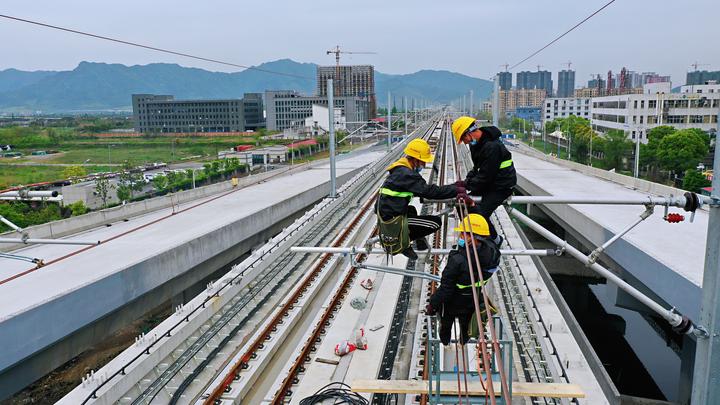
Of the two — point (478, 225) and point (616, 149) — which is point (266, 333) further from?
point (616, 149)

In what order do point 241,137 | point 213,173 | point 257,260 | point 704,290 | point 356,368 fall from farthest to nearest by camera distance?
point 241,137 < point 213,173 < point 257,260 < point 356,368 < point 704,290

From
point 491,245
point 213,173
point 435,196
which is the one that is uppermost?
point 435,196

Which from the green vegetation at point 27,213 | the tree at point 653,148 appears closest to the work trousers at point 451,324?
the green vegetation at point 27,213

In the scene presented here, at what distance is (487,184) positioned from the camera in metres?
4.57

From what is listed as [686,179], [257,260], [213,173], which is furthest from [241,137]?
[257,260]

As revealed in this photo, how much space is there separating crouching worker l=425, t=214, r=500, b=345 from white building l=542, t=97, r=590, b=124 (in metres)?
95.9

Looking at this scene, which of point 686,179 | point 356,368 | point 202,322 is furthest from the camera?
point 686,179

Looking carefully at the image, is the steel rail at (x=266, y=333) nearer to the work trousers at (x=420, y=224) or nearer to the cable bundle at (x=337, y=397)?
the cable bundle at (x=337, y=397)

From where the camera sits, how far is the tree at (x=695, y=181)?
2803cm

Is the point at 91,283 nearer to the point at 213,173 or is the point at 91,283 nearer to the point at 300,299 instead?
the point at 300,299

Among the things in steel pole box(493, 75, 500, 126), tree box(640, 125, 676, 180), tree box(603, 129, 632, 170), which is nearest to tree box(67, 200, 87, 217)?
steel pole box(493, 75, 500, 126)

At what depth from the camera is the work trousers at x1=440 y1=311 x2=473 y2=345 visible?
15.4 ft

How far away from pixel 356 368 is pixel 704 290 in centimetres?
510

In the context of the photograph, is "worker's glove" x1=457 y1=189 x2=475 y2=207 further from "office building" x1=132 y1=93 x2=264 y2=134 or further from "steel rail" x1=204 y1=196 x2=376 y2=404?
"office building" x1=132 y1=93 x2=264 y2=134
